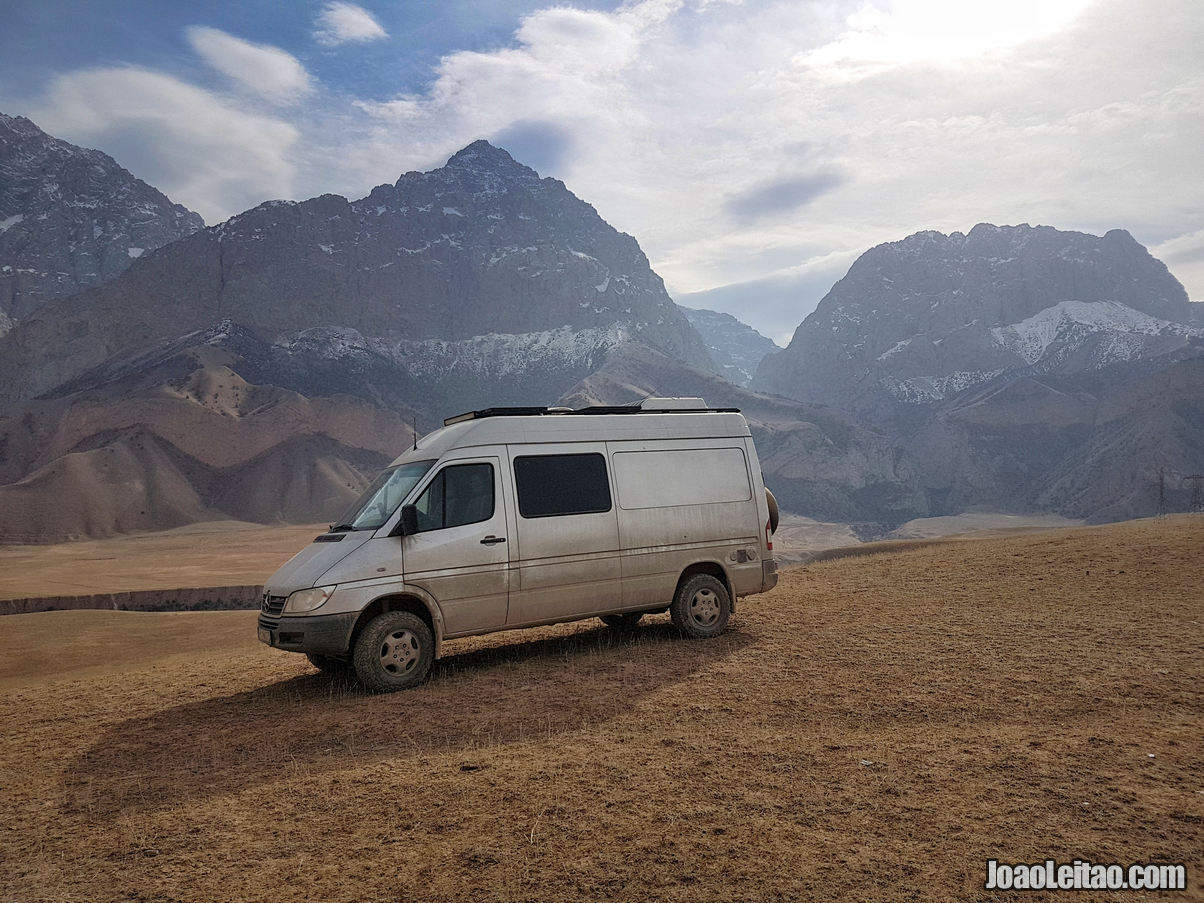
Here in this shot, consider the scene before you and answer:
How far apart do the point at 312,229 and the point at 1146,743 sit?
21925 cm

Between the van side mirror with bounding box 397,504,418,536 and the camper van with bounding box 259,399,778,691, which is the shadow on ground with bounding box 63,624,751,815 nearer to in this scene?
the camper van with bounding box 259,399,778,691

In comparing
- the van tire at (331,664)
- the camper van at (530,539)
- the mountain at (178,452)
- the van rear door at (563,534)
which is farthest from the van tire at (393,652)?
the mountain at (178,452)

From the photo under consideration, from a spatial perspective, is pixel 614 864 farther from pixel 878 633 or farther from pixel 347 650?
pixel 878 633

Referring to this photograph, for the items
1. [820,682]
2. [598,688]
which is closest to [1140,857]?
[820,682]

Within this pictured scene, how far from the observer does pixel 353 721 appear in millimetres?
6859

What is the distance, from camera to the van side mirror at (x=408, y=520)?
7.59 meters

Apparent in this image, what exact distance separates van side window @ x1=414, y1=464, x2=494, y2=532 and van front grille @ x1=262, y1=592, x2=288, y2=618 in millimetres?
1533

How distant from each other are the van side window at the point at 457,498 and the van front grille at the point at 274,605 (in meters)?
1.53

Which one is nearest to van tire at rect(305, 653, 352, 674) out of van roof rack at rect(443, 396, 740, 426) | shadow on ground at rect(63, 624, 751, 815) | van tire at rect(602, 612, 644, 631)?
shadow on ground at rect(63, 624, 751, 815)

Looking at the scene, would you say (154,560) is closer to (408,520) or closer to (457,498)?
(457,498)

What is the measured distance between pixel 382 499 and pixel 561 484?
2005 millimetres

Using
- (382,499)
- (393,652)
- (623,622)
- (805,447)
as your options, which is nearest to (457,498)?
(382,499)

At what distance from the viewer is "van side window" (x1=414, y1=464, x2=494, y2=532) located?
7.89 meters

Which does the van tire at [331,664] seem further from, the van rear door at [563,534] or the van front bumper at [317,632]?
the van rear door at [563,534]
